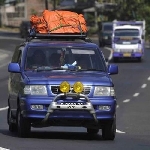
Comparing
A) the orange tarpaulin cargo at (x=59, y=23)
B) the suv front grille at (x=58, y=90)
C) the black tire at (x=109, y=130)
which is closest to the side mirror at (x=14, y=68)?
the suv front grille at (x=58, y=90)

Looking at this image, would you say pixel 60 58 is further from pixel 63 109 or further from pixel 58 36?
pixel 63 109

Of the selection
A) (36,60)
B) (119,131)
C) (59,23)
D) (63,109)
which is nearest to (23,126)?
(63,109)

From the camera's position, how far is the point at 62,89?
13516mm

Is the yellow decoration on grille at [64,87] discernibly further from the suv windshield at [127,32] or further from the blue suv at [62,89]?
the suv windshield at [127,32]

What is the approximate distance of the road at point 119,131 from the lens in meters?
13.1

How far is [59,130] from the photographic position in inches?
672

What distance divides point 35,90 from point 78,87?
0.76 meters

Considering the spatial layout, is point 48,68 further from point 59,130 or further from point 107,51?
point 107,51

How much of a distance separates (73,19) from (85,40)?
1.46 metres

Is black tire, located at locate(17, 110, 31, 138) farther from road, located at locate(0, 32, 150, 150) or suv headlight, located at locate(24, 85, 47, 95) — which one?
suv headlight, located at locate(24, 85, 47, 95)

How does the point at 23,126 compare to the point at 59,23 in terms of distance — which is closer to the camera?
the point at 23,126

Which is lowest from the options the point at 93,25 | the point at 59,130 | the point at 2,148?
the point at 93,25

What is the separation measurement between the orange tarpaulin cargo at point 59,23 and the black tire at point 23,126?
119 inches

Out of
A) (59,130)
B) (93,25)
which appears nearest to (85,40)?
(59,130)
